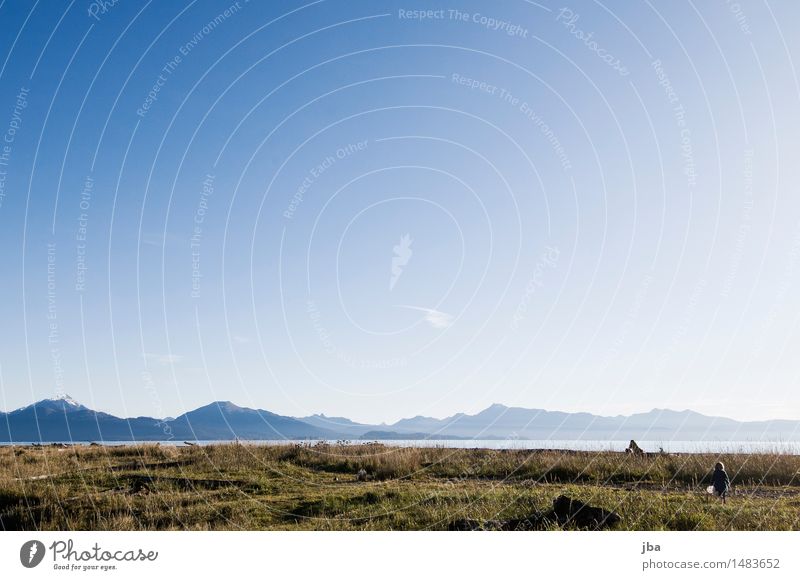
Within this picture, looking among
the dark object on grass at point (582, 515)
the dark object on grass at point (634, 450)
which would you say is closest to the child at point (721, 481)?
the dark object on grass at point (582, 515)

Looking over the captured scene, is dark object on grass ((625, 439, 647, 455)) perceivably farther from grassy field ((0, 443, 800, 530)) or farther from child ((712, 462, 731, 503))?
child ((712, 462, 731, 503))

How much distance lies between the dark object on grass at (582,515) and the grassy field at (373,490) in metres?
0.15

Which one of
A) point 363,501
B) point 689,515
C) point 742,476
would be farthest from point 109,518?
point 742,476

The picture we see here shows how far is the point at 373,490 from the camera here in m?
18.5

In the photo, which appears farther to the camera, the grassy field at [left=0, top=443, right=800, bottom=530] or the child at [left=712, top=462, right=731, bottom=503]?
the child at [left=712, top=462, right=731, bottom=503]

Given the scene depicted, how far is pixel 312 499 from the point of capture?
17.9 metres

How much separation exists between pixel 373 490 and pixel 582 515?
735cm

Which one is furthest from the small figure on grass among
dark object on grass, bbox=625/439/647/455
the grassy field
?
dark object on grass, bbox=625/439/647/455

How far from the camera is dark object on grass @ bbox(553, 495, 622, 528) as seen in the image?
1252 centimetres

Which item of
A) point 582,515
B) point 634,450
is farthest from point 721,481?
point 634,450

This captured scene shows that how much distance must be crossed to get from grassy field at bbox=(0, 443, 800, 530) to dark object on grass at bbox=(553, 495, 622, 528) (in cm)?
15

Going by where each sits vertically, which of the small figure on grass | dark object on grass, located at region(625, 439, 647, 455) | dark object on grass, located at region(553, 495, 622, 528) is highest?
dark object on grass, located at region(553, 495, 622, 528)

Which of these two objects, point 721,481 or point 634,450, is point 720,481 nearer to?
point 721,481
